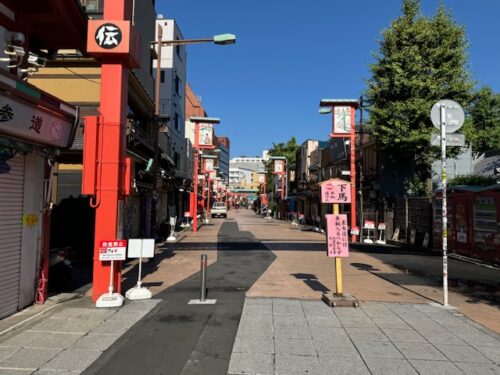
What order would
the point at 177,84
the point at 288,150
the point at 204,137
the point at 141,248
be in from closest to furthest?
the point at 141,248
the point at 204,137
the point at 177,84
the point at 288,150

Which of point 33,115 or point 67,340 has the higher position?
point 33,115

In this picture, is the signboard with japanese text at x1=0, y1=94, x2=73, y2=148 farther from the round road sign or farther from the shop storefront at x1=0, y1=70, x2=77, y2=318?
the round road sign

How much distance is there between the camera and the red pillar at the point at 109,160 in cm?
856

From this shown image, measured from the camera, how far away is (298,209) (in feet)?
167

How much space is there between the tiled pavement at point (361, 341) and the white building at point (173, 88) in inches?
1020

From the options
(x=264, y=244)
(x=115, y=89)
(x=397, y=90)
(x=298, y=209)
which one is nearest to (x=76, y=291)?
(x=115, y=89)

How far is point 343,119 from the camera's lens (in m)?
24.3

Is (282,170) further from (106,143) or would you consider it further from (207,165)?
(106,143)

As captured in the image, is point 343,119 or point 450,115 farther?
point 343,119

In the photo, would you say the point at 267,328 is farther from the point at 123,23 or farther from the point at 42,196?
the point at 123,23

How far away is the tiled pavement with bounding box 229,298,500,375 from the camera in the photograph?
17.0 ft

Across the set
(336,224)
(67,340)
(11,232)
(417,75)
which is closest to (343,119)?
(417,75)

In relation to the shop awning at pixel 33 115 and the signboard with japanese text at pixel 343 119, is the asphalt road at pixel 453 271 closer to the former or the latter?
the signboard with japanese text at pixel 343 119

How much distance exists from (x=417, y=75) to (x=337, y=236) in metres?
14.9
